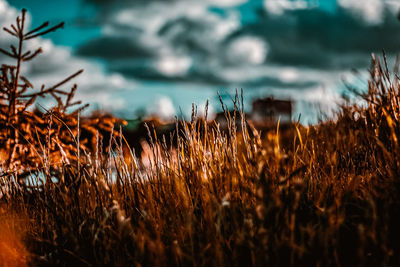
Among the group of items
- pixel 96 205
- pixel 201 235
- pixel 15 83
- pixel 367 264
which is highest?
pixel 15 83

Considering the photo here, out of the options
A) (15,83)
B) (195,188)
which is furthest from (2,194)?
(195,188)

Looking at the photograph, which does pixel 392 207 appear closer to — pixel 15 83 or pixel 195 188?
pixel 195 188

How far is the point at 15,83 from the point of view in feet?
10.1

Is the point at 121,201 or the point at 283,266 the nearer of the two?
the point at 283,266

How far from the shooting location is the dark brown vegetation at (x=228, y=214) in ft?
4.76

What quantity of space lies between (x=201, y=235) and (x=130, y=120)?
5.03m

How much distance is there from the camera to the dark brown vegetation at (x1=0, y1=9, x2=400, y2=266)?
1451 mm

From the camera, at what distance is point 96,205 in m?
2.09

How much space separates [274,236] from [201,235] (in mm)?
377

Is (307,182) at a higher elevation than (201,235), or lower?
higher

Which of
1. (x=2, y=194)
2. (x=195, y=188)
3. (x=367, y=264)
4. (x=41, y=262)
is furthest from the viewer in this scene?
(x=2, y=194)

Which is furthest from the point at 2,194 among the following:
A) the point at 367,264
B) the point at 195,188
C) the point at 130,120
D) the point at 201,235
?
the point at 130,120

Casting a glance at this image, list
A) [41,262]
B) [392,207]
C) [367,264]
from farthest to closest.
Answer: [41,262] < [392,207] < [367,264]

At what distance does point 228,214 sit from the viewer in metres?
1.78
